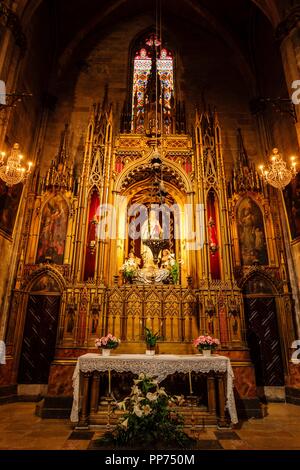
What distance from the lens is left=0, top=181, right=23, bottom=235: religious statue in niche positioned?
9250 mm

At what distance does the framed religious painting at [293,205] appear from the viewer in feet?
31.8

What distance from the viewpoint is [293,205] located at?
390 inches

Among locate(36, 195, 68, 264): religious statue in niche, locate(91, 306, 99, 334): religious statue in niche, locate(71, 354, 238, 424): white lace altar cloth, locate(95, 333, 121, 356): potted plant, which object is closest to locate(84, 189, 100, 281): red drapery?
locate(91, 306, 99, 334): religious statue in niche

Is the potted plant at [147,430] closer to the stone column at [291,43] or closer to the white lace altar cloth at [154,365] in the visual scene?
the white lace altar cloth at [154,365]

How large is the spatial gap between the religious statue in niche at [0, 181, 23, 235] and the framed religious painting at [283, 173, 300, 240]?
9.28 m

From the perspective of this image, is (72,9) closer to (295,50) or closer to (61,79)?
(61,79)

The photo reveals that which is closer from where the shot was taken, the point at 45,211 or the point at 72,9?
the point at 45,211

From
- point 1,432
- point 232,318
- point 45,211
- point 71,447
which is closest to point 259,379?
point 232,318

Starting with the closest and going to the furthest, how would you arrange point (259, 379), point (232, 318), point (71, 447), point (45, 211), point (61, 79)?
point (71, 447)
point (232, 318)
point (259, 379)
point (45, 211)
point (61, 79)

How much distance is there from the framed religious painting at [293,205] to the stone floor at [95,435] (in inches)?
213

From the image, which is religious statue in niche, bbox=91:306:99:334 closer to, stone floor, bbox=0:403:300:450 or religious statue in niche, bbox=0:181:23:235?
stone floor, bbox=0:403:300:450

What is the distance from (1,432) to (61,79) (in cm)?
1431

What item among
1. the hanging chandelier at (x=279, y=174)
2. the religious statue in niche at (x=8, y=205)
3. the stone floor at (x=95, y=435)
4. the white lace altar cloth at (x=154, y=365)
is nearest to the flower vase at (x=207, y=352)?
the white lace altar cloth at (x=154, y=365)
